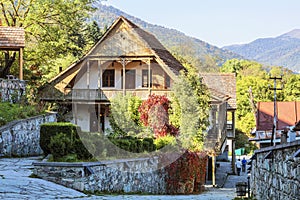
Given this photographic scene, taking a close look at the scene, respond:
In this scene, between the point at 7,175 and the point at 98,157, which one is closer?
the point at 7,175

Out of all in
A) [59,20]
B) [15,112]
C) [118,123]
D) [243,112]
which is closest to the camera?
[15,112]

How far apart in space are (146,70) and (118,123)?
457cm

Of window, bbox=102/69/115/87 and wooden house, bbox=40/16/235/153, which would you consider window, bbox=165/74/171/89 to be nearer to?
wooden house, bbox=40/16/235/153

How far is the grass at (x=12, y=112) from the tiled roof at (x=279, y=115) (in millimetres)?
16924

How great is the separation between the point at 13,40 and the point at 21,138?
8620mm

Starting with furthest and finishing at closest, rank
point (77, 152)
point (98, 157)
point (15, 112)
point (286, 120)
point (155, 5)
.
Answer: point (286, 120) → point (155, 5) → point (15, 112) → point (98, 157) → point (77, 152)

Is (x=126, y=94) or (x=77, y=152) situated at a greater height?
(x=126, y=94)

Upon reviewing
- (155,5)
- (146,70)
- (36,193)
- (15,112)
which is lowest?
(36,193)

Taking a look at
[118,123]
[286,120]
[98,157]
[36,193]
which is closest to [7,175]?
[36,193]

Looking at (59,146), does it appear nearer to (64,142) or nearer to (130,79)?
(64,142)

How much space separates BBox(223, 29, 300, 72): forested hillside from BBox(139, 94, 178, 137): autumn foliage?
40926 millimetres

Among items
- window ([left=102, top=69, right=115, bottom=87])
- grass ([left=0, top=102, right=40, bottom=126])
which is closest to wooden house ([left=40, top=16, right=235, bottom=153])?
window ([left=102, top=69, right=115, bottom=87])

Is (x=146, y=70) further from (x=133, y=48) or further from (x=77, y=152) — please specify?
(x=77, y=152)

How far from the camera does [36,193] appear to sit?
422 inches
